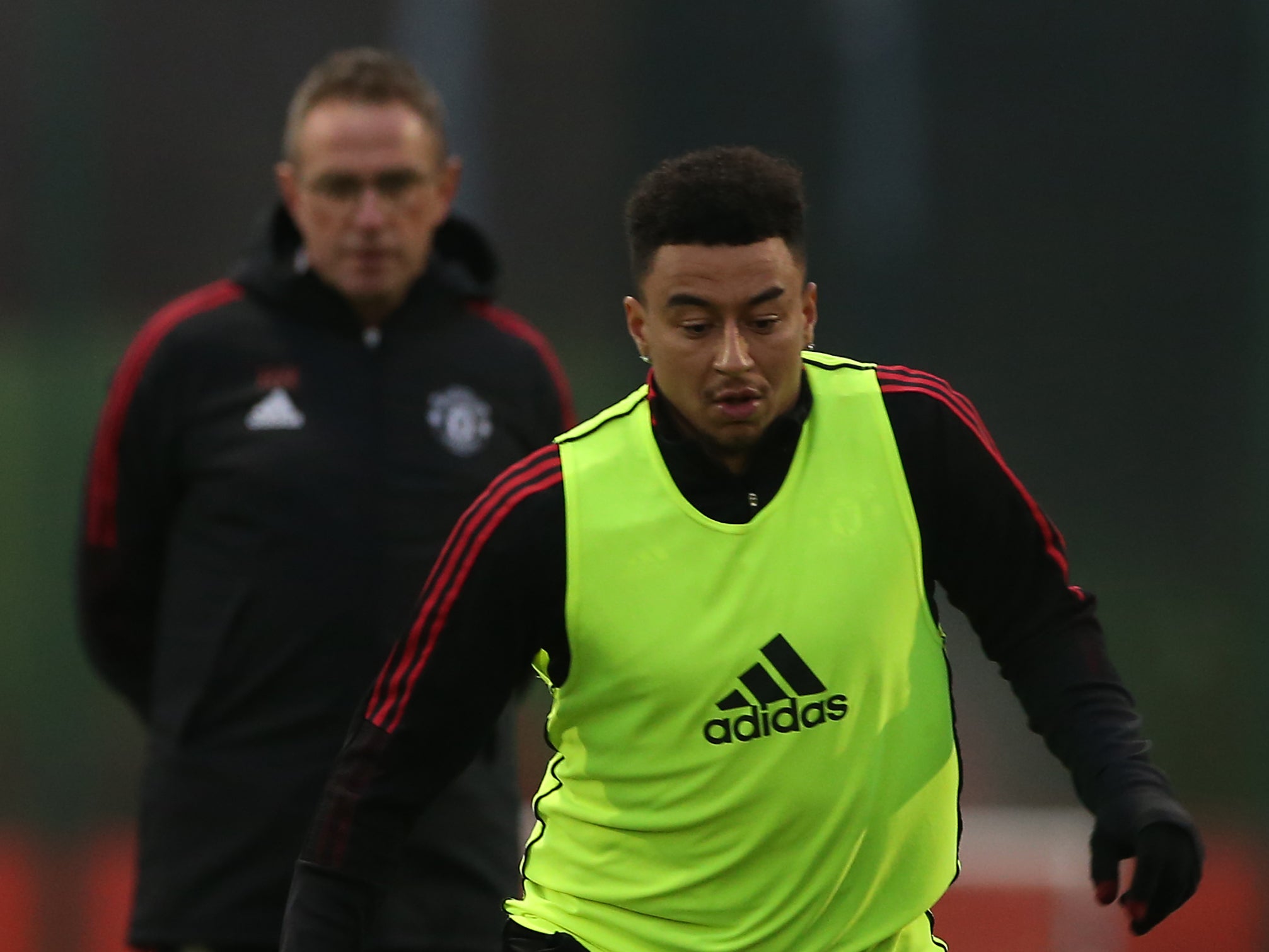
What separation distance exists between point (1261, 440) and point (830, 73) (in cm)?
177

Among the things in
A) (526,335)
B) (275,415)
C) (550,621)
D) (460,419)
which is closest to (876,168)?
(526,335)

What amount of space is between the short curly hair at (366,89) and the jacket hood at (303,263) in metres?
0.16

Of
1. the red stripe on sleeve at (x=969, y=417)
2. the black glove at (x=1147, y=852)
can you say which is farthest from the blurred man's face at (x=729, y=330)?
the black glove at (x=1147, y=852)

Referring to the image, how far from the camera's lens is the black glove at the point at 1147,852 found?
2447mm

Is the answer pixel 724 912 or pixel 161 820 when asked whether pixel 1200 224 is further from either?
pixel 724 912

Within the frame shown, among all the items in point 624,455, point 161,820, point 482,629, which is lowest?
point 161,820

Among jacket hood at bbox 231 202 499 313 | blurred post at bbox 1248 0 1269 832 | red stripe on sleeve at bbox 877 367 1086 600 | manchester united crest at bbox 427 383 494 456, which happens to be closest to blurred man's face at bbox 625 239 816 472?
red stripe on sleeve at bbox 877 367 1086 600

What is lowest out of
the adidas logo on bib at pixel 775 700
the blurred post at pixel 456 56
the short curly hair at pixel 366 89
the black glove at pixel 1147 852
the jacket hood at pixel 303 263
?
the black glove at pixel 1147 852

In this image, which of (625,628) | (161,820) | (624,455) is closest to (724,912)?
(625,628)

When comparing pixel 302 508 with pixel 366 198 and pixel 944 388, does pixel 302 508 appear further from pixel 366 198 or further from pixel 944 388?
pixel 944 388

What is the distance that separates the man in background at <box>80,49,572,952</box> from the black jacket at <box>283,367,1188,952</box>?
42.4 inches

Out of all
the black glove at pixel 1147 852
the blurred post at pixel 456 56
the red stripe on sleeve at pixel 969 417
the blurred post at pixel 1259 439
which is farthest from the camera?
the blurred post at pixel 456 56

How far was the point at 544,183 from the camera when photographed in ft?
22.1

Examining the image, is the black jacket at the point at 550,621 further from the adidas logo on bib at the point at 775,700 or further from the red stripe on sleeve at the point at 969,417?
the adidas logo on bib at the point at 775,700
